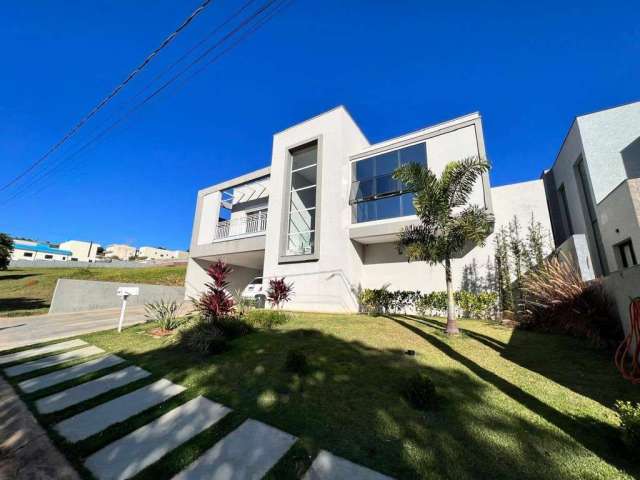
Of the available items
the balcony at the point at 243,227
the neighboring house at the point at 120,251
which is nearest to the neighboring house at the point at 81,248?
the neighboring house at the point at 120,251

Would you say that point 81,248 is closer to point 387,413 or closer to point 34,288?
point 34,288

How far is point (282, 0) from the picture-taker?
17.0ft

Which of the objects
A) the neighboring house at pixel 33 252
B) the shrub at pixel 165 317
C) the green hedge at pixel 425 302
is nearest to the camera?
the shrub at pixel 165 317

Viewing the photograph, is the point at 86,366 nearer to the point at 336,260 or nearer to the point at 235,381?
the point at 235,381

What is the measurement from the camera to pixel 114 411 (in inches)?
128

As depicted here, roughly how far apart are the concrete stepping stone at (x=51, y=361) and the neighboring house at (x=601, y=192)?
1188cm

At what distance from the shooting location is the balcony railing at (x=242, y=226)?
15.9m

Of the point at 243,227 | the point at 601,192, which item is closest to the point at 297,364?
the point at 601,192

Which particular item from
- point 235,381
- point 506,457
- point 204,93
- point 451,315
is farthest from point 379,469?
point 204,93

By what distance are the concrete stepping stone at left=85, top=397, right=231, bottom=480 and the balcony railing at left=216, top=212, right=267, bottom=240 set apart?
12.9m

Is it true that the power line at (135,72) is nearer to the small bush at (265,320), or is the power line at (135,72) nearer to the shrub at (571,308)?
the small bush at (265,320)

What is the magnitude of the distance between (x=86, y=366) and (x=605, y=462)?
7.59 metres

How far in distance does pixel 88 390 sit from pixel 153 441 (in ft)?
7.42

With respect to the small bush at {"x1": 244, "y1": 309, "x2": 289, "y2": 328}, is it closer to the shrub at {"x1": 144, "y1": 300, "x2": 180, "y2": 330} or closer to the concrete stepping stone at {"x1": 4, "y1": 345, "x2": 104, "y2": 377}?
the shrub at {"x1": 144, "y1": 300, "x2": 180, "y2": 330}
